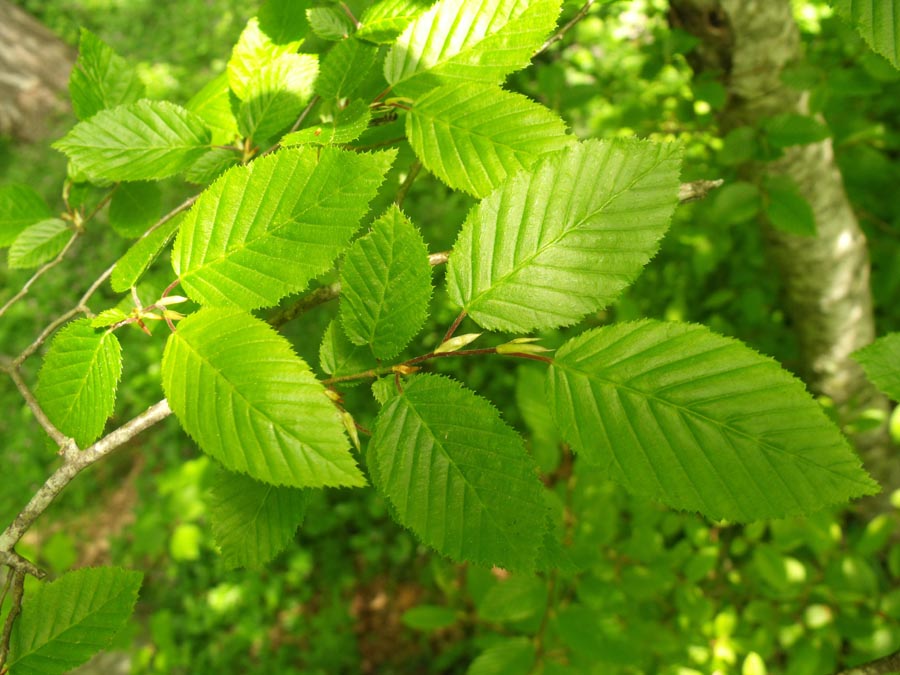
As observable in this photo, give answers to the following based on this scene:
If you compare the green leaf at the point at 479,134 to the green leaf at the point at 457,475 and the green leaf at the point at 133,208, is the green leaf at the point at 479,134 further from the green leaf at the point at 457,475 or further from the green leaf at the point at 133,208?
the green leaf at the point at 133,208

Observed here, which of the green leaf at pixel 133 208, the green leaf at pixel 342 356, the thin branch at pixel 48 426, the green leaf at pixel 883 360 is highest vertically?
the green leaf at pixel 133 208

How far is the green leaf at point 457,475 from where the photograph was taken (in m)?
0.58

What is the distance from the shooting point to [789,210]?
150cm

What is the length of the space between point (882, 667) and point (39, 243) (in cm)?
155

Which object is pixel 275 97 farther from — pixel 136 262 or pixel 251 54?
pixel 136 262

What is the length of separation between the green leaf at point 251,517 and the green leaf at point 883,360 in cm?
82

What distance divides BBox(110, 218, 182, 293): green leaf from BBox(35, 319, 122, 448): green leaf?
7 cm

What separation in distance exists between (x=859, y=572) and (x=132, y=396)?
4341 millimetres

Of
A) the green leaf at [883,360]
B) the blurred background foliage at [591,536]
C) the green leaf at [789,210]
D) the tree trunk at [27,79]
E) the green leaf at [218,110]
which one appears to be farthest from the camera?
the tree trunk at [27,79]

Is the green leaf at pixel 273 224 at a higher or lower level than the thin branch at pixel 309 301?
higher

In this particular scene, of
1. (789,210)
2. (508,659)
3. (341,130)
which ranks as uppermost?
(341,130)

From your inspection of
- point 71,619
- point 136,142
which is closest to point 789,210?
point 136,142

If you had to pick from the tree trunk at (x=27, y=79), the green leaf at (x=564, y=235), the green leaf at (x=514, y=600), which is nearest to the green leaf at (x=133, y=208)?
the green leaf at (x=564, y=235)

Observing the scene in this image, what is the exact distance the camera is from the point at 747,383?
0.57 m
